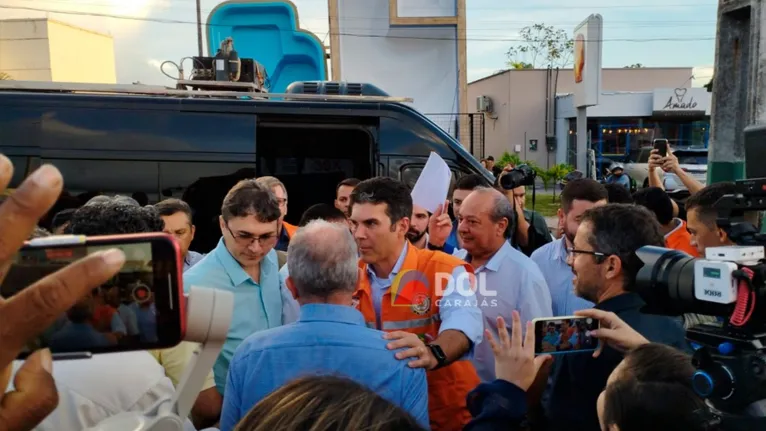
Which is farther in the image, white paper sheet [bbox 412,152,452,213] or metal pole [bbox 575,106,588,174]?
metal pole [bbox 575,106,588,174]

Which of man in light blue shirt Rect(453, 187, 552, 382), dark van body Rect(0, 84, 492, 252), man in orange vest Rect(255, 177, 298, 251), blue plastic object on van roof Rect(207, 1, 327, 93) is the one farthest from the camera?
blue plastic object on van roof Rect(207, 1, 327, 93)

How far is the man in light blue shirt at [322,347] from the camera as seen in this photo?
187 cm

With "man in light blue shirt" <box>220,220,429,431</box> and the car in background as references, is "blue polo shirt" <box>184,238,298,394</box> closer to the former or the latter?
"man in light blue shirt" <box>220,220,429,431</box>

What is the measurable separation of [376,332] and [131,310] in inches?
42.7

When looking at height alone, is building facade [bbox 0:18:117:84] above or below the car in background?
above

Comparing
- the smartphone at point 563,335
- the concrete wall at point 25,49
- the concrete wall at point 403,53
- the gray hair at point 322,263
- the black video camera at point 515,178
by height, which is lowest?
the smartphone at point 563,335

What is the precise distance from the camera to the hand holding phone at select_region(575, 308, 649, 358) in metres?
1.92

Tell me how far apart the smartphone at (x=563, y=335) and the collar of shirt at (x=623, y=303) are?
249mm

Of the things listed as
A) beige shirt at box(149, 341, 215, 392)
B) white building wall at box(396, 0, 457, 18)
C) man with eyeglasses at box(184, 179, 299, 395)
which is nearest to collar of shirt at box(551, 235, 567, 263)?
man with eyeglasses at box(184, 179, 299, 395)

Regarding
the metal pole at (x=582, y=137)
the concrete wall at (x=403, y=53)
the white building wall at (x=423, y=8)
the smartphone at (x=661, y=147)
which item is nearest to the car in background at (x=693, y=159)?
the metal pole at (x=582, y=137)

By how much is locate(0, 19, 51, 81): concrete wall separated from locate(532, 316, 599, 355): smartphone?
28318 millimetres

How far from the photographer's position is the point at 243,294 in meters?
2.81

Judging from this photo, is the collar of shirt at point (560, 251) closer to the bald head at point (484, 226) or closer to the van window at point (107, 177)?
the bald head at point (484, 226)

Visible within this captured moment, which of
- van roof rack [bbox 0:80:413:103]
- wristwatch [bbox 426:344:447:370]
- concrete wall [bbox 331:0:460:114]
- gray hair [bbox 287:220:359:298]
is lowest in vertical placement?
wristwatch [bbox 426:344:447:370]
